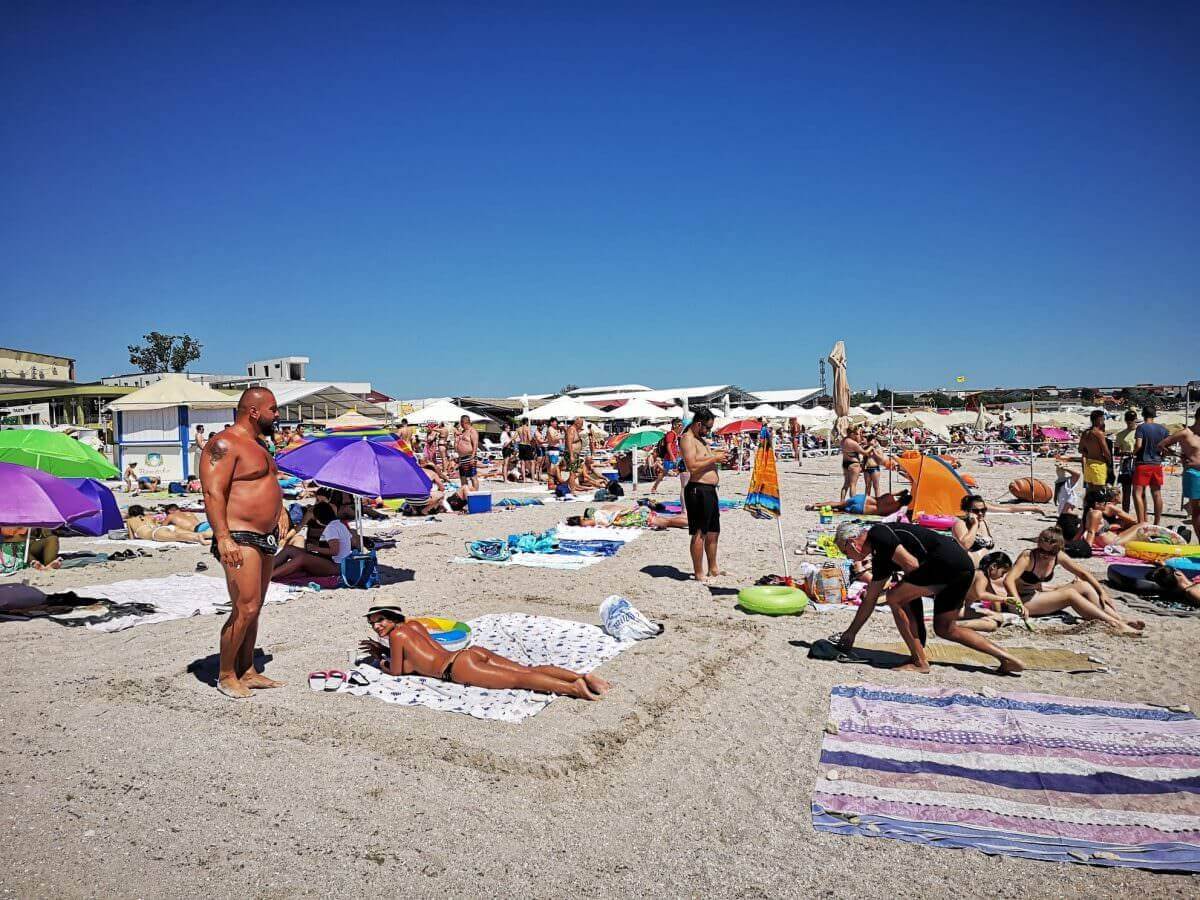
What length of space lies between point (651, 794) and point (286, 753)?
1.91 m

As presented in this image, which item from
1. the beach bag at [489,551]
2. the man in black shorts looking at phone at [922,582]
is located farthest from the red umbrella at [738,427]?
the man in black shorts looking at phone at [922,582]

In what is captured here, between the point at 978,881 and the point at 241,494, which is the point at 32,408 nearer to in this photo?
the point at 241,494

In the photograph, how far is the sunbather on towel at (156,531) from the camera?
449 inches

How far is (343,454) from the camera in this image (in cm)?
791

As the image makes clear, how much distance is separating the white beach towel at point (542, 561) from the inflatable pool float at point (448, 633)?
3.25 m

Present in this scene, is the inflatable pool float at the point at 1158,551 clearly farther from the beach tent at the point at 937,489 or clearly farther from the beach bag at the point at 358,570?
the beach bag at the point at 358,570

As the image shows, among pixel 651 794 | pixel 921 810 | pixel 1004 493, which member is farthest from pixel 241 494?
pixel 1004 493

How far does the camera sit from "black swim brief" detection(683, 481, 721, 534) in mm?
7980

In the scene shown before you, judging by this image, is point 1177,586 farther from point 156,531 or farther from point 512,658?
point 156,531

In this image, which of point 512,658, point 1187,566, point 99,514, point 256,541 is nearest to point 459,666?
point 512,658

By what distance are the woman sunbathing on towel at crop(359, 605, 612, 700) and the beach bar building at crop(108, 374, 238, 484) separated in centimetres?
1678

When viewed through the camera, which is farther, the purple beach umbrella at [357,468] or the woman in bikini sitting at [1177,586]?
the purple beach umbrella at [357,468]

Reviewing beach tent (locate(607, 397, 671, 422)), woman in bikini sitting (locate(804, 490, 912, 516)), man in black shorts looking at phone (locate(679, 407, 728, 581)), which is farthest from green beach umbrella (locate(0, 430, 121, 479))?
beach tent (locate(607, 397, 671, 422))

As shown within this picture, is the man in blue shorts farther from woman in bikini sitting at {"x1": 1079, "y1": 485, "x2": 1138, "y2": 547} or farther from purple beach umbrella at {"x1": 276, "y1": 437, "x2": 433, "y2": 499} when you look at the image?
purple beach umbrella at {"x1": 276, "y1": 437, "x2": 433, "y2": 499}
